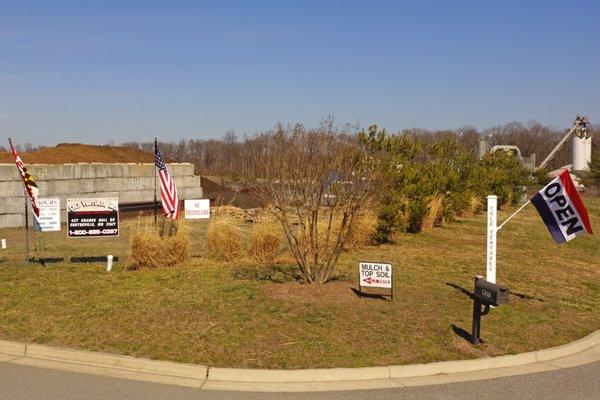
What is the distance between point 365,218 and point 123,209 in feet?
41.8

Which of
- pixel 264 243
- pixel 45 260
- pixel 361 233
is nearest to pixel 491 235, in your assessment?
pixel 264 243

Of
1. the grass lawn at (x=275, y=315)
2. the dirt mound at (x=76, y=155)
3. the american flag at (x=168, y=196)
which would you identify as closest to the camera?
the grass lawn at (x=275, y=315)

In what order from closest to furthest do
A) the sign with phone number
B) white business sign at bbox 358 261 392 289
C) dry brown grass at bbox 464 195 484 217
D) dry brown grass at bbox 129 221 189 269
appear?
white business sign at bbox 358 261 392 289, dry brown grass at bbox 129 221 189 269, the sign with phone number, dry brown grass at bbox 464 195 484 217

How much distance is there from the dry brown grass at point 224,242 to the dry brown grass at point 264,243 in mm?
322

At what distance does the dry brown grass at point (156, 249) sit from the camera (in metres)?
12.2

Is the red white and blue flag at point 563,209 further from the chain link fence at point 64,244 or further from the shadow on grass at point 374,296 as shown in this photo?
the chain link fence at point 64,244

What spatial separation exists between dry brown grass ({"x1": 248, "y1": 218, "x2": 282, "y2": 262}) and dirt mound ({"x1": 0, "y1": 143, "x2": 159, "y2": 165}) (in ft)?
63.6

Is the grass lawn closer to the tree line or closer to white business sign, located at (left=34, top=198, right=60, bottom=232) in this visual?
white business sign, located at (left=34, top=198, right=60, bottom=232)

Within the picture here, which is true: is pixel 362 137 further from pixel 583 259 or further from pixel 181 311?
Answer: pixel 181 311

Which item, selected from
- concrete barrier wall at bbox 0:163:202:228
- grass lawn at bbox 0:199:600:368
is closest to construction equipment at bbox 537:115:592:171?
concrete barrier wall at bbox 0:163:202:228

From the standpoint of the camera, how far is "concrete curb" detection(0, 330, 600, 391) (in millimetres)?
6371

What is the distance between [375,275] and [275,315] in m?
1.74

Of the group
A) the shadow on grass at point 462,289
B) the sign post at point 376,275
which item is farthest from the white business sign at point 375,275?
the shadow on grass at point 462,289

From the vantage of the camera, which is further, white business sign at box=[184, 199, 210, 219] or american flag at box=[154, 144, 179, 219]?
white business sign at box=[184, 199, 210, 219]
